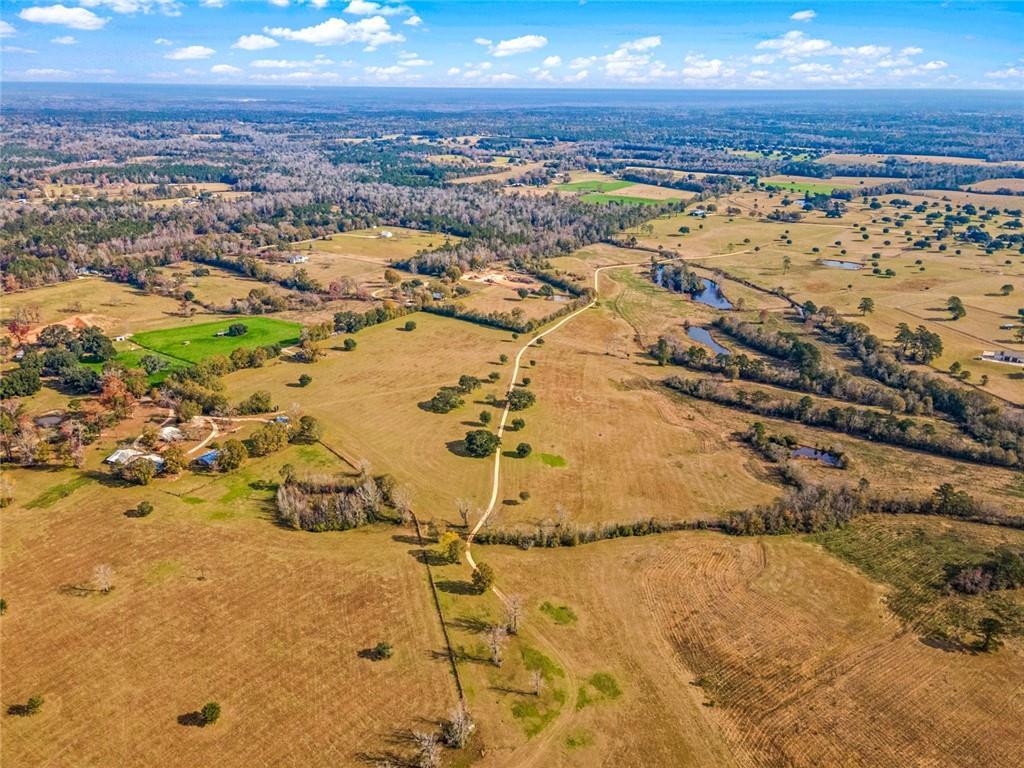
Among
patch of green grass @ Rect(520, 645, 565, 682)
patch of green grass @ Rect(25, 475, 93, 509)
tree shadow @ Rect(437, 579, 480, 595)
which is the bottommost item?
patch of green grass @ Rect(520, 645, 565, 682)

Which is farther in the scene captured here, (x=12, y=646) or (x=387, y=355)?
(x=387, y=355)

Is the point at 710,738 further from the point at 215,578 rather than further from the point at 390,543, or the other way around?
the point at 215,578

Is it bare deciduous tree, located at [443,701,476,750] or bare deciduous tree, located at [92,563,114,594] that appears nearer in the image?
bare deciduous tree, located at [443,701,476,750]

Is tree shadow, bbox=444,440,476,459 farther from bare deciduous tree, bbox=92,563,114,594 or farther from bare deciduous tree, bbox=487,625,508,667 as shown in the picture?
bare deciduous tree, bbox=92,563,114,594

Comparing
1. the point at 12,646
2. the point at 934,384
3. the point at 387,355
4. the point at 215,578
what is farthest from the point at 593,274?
the point at 12,646

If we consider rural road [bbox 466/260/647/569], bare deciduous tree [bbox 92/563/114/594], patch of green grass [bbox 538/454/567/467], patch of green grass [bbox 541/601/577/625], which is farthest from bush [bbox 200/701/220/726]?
patch of green grass [bbox 538/454/567/467]
